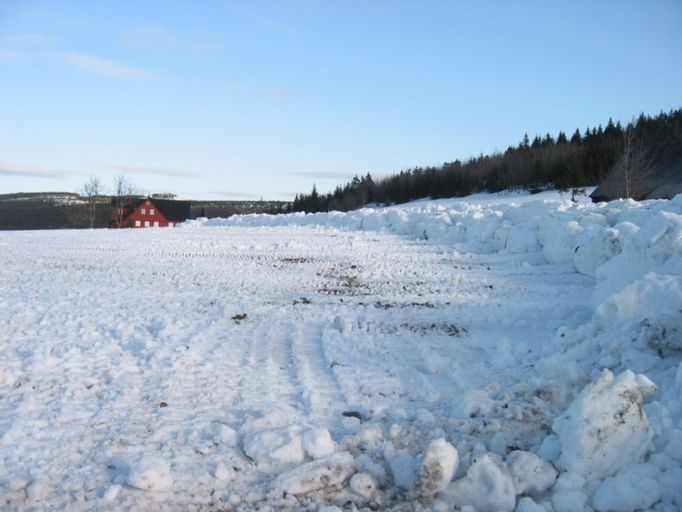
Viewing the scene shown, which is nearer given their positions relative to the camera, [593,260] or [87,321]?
[87,321]

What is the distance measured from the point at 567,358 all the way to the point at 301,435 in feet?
8.53

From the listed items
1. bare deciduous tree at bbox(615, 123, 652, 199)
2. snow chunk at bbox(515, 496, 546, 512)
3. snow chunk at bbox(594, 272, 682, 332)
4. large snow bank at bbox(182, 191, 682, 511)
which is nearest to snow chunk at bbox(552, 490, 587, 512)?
large snow bank at bbox(182, 191, 682, 511)

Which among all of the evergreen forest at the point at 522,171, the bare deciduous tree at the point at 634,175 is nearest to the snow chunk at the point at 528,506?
the bare deciduous tree at the point at 634,175

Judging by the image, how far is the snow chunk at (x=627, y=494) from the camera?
3145 millimetres

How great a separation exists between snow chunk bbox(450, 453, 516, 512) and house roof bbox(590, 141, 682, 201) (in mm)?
28141

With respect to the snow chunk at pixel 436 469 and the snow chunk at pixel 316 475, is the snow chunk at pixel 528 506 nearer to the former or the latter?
the snow chunk at pixel 436 469

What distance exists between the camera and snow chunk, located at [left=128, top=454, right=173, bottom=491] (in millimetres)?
3406

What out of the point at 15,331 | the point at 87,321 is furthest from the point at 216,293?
the point at 15,331

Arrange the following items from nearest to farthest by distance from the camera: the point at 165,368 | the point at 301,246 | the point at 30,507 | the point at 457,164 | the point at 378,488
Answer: the point at 30,507, the point at 378,488, the point at 165,368, the point at 301,246, the point at 457,164

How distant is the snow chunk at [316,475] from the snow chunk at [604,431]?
130 cm

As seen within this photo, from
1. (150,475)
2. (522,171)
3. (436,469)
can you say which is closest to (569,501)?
(436,469)

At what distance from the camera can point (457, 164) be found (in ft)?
229

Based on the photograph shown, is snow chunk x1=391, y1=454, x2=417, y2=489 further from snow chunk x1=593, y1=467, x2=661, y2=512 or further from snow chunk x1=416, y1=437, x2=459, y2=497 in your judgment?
snow chunk x1=593, y1=467, x2=661, y2=512

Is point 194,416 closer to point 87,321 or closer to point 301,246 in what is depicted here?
point 87,321
